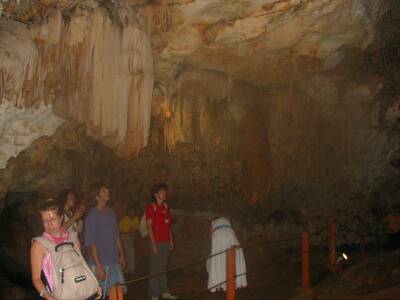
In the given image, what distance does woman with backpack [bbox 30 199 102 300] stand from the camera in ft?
12.0

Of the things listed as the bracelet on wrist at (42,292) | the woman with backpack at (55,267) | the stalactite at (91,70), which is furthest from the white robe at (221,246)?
the bracelet on wrist at (42,292)

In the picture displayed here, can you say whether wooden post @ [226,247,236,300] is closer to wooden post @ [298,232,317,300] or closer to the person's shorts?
the person's shorts

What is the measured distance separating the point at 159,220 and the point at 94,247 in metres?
1.15

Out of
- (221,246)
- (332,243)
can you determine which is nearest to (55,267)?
(221,246)

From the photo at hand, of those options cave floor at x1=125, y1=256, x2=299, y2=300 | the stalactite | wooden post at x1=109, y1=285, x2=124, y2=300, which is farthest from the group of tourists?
the stalactite

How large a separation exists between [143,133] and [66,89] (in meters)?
1.26

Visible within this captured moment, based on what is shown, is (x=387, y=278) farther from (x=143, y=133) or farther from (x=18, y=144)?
(x=18, y=144)

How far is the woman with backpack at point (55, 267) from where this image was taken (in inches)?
144

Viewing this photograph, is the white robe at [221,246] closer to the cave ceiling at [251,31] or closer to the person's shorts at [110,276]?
the person's shorts at [110,276]

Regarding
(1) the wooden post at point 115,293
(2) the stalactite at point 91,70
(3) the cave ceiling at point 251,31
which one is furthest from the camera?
(3) the cave ceiling at point 251,31

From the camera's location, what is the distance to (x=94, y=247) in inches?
215

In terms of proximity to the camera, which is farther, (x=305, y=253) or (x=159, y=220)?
(x=305, y=253)

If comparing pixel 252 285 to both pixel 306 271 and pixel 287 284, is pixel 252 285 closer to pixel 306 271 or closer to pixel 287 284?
pixel 287 284

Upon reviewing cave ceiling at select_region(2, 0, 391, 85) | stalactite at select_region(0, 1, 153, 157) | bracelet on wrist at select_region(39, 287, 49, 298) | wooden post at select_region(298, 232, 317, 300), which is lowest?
wooden post at select_region(298, 232, 317, 300)
